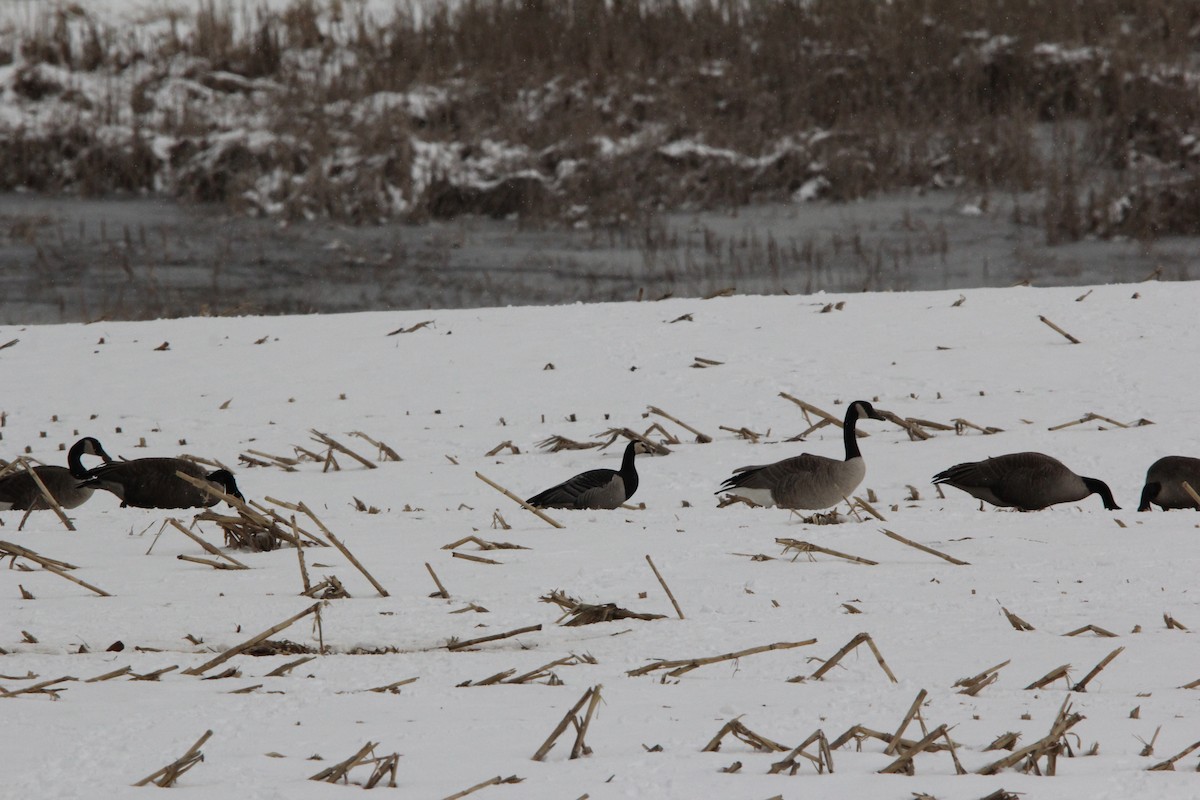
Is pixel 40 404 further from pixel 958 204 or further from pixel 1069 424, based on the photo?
pixel 958 204

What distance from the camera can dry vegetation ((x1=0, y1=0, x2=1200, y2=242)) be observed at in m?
23.1

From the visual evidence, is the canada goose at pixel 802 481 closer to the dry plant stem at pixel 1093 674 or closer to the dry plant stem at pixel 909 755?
the dry plant stem at pixel 1093 674

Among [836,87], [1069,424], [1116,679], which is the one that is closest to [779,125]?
[836,87]

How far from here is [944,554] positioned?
18.4 feet

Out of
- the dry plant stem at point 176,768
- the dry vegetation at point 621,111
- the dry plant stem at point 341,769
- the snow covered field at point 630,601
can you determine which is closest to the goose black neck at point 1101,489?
the snow covered field at point 630,601

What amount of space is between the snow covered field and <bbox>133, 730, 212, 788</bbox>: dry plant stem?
49 mm

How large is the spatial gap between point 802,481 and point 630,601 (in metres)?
3.25

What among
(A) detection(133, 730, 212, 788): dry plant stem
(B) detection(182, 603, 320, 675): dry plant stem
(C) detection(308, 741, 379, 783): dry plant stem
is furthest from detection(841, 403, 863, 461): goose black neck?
(A) detection(133, 730, 212, 788): dry plant stem

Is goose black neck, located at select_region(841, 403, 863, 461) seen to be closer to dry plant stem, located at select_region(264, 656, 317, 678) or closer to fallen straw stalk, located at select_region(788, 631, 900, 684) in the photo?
fallen straw stalk, located at select_region(788, 631, 900, 684)

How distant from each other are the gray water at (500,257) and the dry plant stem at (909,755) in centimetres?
1479

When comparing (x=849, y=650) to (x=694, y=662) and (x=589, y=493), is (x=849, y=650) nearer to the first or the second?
(x=694, y=662)

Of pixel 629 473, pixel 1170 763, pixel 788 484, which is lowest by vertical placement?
pixel 629 473

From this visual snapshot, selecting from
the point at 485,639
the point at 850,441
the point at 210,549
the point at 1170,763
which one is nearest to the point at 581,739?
the point at 485,639

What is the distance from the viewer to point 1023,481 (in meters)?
7.70
